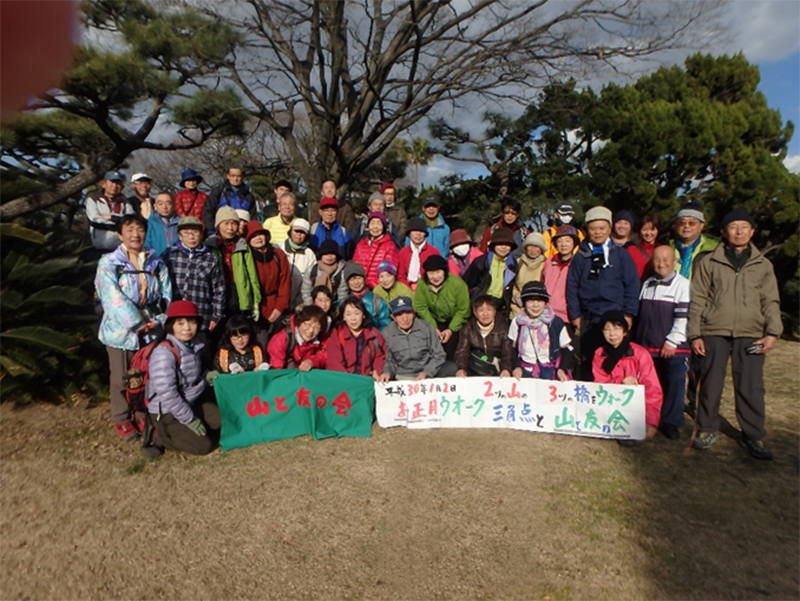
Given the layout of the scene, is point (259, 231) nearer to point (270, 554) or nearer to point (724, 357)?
point (270, 554)

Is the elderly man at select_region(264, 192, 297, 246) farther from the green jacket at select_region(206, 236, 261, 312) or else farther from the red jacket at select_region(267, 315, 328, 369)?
the red jacket at select_region(267, 315, 328, 369)

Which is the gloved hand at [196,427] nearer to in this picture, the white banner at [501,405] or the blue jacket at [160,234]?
the white banner at [501,405]

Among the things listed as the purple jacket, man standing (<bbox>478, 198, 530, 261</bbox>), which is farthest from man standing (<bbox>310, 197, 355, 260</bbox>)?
the purple jacket

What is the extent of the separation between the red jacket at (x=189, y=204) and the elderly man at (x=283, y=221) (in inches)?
35.3

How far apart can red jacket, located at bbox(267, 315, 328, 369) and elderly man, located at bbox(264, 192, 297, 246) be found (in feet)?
5.04

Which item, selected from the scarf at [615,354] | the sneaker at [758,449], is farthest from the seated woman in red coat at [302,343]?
the sneaker at [758,449]

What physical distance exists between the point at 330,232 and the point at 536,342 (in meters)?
3.00

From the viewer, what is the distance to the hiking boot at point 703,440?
14.2 ft

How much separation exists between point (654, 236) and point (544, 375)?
84.8 inches

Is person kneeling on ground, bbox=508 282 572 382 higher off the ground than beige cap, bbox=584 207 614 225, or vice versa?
beige cap, bbox=584 207 614 225

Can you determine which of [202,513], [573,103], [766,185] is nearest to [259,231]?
[202,513]

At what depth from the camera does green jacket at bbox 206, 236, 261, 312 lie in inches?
199

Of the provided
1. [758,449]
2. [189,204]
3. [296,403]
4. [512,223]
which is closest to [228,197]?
[189,204]

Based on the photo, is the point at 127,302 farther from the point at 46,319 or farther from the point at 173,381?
the point at 46,319
